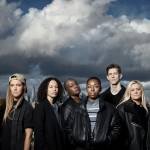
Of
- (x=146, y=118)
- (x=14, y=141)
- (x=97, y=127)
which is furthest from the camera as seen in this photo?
(x=146, y=118)

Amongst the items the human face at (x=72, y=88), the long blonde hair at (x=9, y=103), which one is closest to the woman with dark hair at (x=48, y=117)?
the long blonde hair at (x=9, y=103)

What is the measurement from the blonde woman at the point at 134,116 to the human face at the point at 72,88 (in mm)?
929

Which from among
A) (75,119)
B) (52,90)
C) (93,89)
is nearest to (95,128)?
(75,119)

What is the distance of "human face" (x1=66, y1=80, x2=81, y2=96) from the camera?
9672 millimetres

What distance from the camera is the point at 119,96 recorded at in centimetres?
958

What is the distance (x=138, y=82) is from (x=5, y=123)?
2.75m

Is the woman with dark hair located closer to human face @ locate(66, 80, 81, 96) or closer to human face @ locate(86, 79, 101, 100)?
human face @ locate(86, 79, 101, 100)

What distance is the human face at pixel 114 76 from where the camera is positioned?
9625 mm

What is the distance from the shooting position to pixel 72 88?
9742 millimetres

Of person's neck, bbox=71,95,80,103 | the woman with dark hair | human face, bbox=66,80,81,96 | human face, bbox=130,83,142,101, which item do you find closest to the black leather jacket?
the woman with dark hair

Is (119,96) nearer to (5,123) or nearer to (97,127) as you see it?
(97,127)

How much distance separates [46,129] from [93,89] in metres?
1.14

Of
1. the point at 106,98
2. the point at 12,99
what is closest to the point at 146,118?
the point at 106,98

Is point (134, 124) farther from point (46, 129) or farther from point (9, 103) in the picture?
point (9, 103)
